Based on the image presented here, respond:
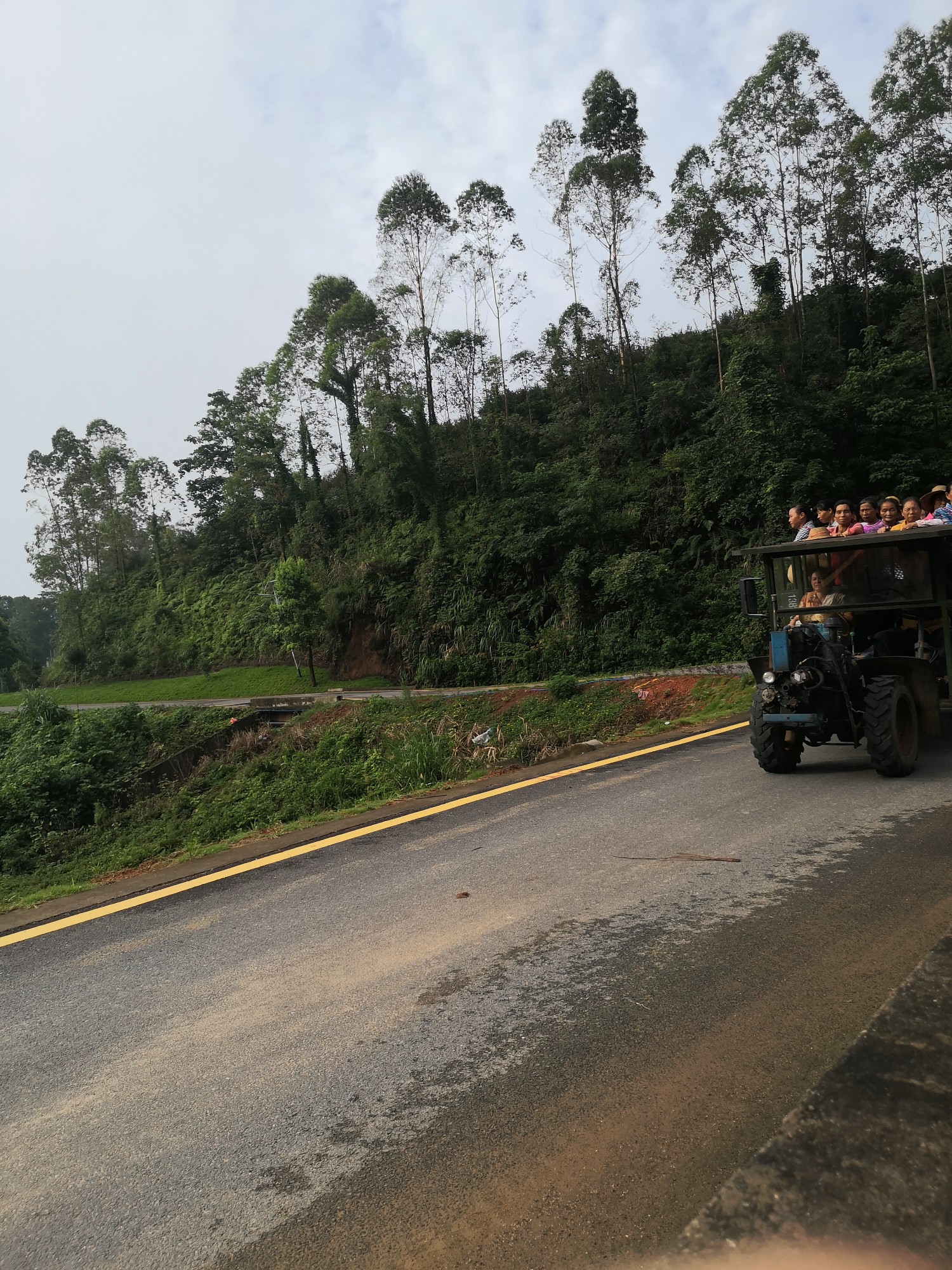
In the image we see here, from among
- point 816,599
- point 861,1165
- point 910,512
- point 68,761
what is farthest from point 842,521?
point 68,761

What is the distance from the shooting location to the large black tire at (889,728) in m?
6.84

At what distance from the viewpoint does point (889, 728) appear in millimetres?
6824

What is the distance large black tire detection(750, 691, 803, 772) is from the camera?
749 centimetres

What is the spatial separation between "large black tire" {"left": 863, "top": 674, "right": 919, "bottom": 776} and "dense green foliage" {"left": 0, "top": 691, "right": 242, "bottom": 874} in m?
17.1

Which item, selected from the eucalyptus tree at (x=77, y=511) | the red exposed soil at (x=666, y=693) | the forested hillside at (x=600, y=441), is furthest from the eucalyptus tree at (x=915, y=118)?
the eucalyptus tree at (x=77, y=511)

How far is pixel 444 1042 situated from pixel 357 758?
58.5ft

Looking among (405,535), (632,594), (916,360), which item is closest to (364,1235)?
(632,594)

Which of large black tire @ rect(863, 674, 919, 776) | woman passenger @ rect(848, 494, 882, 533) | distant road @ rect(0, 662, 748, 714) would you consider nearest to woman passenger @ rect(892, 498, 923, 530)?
woman passenger @ rect(848, 494, 882, 533)

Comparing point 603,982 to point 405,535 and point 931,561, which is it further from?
point 405,535

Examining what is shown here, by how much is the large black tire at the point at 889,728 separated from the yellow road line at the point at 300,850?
9.49ft

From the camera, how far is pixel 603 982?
3.60 m

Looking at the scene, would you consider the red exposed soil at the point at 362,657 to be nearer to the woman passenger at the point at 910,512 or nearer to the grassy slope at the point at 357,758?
the grassy slope at the point at 357,758

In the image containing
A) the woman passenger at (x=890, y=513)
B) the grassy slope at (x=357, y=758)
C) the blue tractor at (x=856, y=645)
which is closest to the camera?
the blue tractor at (x=856, y=645)

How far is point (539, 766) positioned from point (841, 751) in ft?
10.7
